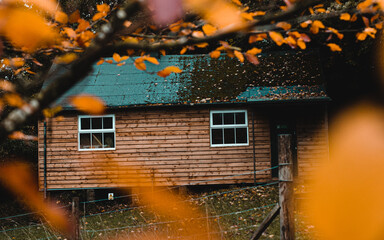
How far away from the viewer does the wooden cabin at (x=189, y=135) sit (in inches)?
458

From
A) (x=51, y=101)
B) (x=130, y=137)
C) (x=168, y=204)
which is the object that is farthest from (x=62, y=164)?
(x=51, y=101)

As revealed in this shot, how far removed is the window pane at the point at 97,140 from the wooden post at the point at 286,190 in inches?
375

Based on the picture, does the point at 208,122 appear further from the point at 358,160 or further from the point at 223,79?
the point at 358,160

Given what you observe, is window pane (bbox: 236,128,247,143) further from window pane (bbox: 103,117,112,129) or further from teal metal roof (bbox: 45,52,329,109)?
window pane (bbox: 103,117,112,129)

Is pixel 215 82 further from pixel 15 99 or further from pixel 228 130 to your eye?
pixel 15 99

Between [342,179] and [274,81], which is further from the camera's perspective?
[274,81]

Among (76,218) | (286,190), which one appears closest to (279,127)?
(286,190)

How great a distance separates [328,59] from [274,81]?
4.96 metres

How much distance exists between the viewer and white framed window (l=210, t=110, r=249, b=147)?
465 inches

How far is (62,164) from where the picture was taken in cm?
1199

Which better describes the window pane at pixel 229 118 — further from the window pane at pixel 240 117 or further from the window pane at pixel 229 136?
the window pane at pixel 229 136

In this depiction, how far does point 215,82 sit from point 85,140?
524 cm

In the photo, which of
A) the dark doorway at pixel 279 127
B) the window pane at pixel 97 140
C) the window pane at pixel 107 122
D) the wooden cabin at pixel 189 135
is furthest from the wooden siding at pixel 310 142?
the window pane at pixel 97 140

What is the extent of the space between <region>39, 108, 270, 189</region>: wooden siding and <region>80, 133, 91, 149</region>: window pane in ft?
0.68
